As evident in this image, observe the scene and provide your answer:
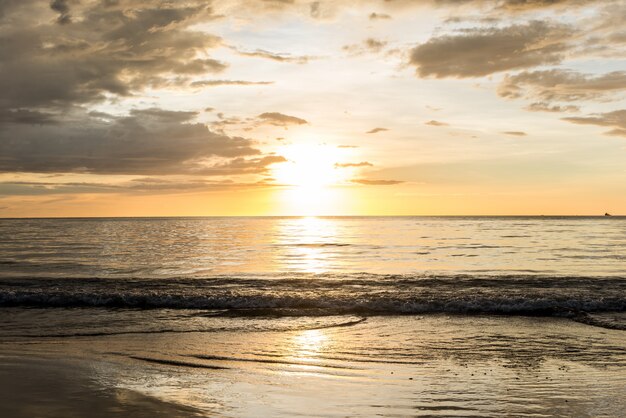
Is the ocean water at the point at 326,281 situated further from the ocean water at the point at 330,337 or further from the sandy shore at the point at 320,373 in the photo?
the sandy shore at the point at 320,373

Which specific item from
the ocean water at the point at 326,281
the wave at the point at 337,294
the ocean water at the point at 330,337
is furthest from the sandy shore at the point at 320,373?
the ocean water at the point at 326,281

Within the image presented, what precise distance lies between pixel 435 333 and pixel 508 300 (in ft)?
24.8

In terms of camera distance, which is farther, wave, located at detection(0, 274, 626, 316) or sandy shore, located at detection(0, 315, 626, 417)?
wave, located at detection(0, 274, 626, 316)

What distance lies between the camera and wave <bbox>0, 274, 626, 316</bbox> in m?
21.9

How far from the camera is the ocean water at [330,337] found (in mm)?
9445

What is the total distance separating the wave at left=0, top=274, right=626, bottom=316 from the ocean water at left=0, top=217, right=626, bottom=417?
99 millimetres

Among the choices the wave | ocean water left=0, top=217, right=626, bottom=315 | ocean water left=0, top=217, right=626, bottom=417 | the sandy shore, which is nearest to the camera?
the sandy shore

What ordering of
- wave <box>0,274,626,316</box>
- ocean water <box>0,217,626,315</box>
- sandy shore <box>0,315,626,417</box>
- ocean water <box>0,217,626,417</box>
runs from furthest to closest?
ocean water <box>0,217,626,315</box>, wave <box>0,274,626,316</box>, ocean water <box>0,217,626,417</box>, sandy shore <box>0,315,626,417</box>

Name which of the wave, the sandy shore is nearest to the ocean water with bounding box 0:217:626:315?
the wave

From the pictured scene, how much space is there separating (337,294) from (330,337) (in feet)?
31.1

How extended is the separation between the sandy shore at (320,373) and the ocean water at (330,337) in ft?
0.17

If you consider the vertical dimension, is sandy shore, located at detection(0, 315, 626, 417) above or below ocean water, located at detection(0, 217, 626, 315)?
above

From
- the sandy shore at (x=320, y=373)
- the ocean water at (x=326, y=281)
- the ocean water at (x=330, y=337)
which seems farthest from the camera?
the ocean water at (x=326, y=281)

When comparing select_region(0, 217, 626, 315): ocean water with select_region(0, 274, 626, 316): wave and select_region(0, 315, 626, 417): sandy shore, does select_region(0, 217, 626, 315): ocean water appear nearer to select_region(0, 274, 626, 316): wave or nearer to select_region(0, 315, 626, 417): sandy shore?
select_region(0, 274, 626, 316): wave
